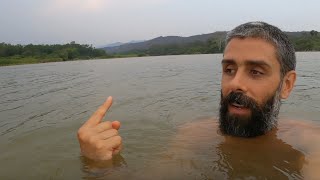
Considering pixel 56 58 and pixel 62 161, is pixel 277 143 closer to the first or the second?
pixel 62 161

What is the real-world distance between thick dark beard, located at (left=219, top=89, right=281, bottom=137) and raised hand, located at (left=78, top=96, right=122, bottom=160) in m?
1.39

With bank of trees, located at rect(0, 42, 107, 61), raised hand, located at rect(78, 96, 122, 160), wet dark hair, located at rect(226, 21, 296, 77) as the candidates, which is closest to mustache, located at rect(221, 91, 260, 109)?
wet dark hair, located at rect(226, 21, 296, 77)

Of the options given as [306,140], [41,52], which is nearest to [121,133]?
[306,140]

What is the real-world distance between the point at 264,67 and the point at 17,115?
7.15 meters

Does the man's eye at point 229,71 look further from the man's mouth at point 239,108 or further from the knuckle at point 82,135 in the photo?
the knuckle at point 82,135

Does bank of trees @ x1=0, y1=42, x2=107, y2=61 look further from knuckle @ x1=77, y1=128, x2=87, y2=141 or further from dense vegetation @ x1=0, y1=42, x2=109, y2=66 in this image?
knuckle @ x1=77, y1=128, x2=87, y2=141

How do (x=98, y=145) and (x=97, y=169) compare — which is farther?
(x=97, y=169)

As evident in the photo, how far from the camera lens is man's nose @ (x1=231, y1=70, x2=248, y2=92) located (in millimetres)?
3699

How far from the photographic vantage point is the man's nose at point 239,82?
370 centimetres

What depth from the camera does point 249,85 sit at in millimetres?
Answer: 3756

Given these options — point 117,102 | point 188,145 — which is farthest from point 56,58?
point 188,145

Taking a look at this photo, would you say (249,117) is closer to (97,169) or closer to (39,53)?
(97,169)

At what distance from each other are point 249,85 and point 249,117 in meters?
0.35

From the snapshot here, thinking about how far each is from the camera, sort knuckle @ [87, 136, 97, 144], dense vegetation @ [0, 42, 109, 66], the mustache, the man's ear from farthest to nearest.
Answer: dense vegetation @ [0, 42, 109, 66], the man's ear, the mustache, knuckle @ [87, 136, 97, 144]
